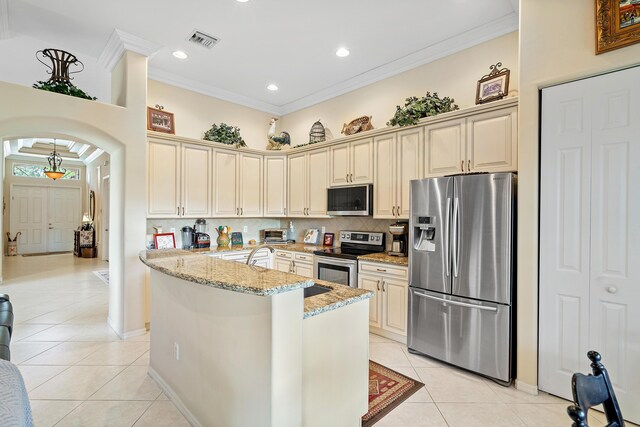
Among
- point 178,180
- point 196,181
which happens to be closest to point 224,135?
point 196,181

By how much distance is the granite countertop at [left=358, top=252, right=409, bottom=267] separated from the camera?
331cm

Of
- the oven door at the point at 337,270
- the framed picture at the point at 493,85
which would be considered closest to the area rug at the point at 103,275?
the oven door at the point at 337,270

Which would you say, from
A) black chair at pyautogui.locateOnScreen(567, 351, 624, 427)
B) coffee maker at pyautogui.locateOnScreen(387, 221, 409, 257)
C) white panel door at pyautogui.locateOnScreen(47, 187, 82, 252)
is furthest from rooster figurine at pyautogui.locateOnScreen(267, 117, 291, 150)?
white panel door at pyautogui.locateOnScreen(47, 187, 82, 252)

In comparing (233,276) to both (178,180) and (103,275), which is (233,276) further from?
(103,275)

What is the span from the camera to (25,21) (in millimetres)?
3043

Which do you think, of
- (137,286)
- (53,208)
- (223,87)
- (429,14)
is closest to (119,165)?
(137,286)

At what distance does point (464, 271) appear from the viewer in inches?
107

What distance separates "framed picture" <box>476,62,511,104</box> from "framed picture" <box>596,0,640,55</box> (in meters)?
0.91

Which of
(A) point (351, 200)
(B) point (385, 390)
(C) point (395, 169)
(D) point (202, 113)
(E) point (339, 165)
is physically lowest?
(B) point (385, 390)

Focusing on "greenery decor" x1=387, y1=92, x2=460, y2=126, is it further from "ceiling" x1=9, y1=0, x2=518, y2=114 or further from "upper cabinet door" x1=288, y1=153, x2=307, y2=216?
"upper cabinet door" x1=288, y1=153, x2=307, y2=216

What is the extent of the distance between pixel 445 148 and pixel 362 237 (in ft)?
5.39

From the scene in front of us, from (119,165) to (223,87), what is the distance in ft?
6.71

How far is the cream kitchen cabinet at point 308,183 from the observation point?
4.61m

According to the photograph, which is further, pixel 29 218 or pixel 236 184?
pixel 29 218
